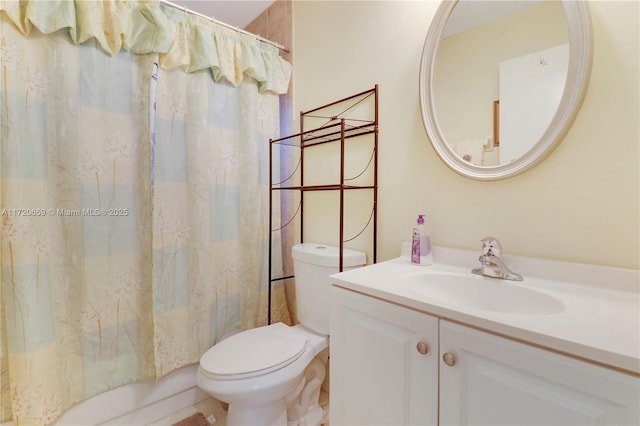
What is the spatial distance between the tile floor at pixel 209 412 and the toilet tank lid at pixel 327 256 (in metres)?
0.77

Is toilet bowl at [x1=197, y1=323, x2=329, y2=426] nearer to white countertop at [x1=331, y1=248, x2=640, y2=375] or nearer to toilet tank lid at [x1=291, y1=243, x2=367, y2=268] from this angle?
toilet tank lid at [x1=291, y1=243, x2=367, y2=268]

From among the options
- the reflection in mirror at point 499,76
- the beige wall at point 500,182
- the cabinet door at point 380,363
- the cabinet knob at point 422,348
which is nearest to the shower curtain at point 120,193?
the beige wall at point 500,182

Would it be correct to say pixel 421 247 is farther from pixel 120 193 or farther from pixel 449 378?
pixel 120 193

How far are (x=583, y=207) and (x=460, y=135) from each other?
426 millimetres

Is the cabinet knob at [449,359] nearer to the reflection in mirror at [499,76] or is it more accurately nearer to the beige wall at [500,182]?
the beige wall at [500,182]

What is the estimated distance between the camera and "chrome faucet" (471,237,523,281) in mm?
912

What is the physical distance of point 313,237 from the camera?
1.70 meters

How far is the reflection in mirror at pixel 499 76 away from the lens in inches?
34.5

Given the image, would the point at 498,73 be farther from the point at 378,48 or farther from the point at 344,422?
the point at 344,422

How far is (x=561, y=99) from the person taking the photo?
0.84 m

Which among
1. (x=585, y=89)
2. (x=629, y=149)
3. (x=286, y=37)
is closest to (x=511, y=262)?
(x=629, y=149)

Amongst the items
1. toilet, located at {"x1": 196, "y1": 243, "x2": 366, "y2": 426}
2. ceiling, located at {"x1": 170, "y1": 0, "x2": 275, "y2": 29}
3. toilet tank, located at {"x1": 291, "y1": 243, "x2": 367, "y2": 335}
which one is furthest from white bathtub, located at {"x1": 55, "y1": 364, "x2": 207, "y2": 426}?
ceiling, located at {"x1": 170, "y1": 0, "x2": 275, "y2": 29}

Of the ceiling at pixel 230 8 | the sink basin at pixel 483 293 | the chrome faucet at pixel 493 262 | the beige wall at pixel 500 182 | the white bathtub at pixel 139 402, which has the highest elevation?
the ceiling at pixel 230 8

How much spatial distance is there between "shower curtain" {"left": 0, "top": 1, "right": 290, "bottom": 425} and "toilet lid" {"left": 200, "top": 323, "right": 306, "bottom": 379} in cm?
37
